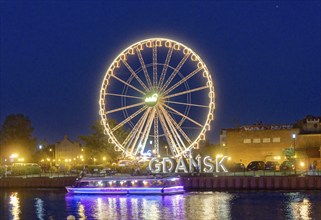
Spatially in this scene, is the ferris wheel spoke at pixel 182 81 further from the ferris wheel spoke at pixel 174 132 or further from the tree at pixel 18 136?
the tree at pixel 18 136

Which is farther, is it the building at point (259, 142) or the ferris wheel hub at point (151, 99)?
the building at point (259, 142)

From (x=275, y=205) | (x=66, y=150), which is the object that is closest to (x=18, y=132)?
(x=66, y=150)

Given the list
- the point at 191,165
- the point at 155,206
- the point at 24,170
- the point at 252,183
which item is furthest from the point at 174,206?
the point at 24,170

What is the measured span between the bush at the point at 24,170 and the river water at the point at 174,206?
24624 millimetres

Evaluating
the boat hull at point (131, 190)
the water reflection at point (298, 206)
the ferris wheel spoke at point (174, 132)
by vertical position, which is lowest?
the water reflection at point (298, 206)

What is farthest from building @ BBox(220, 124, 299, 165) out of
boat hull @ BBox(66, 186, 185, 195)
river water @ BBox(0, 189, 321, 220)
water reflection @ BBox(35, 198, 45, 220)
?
water reflection @ BBox(35, 198, 45, 220)

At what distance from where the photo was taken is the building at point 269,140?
112625 mm

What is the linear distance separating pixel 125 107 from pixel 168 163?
10176 millimetres

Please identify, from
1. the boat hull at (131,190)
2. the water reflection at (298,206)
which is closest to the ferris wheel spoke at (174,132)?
the boat hull at (131,190)

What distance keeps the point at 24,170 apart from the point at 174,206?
4967 centimetres

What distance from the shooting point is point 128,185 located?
84.9 meters

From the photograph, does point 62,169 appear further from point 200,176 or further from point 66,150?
point 66,150

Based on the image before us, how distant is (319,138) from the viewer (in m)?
111

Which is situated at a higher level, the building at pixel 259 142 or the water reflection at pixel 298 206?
the building at pixel 259 142
